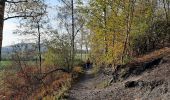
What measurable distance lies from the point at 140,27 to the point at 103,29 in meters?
2.98

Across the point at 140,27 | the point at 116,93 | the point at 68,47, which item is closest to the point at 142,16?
the point at 140,27

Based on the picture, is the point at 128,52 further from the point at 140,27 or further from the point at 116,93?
the point at 116,93

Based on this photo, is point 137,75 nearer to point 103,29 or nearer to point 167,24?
point 103,29

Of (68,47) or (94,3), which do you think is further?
(68,47)

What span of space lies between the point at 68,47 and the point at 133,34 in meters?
14.7

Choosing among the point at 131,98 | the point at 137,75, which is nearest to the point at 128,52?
the point at 137,75

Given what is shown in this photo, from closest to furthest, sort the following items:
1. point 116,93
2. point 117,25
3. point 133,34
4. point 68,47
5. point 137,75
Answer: point 116,93 < point 137,75 < point 117,25 < point 133,34 < point 68,47

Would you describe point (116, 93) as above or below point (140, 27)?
below

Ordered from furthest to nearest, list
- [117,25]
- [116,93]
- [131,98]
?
[117,25] < [116,93] < [131,98]

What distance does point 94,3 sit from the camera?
2736cm

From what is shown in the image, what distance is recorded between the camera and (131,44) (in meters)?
31.0

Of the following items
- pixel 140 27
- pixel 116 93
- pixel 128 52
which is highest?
pixel 140 27

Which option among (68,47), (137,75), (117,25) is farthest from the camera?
(68,47)

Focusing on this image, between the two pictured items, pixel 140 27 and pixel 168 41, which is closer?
pixel 140 27
